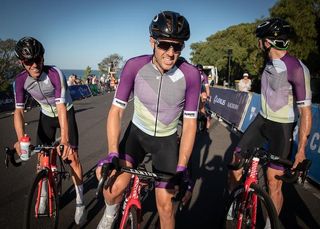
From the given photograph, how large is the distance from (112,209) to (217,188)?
298 cm

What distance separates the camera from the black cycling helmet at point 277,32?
3510 mm

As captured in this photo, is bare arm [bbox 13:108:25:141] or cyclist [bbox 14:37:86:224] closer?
cyclist [bbox 14:37:86:224]

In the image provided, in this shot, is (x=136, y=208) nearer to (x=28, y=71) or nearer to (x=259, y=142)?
(x=259, y=142)

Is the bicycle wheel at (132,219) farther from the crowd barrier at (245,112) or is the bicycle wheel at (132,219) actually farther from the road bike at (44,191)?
the crowd barrier at (245,112)

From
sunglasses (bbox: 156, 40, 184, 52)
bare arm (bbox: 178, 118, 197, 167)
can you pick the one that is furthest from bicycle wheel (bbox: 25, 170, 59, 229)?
sunglasses (bbox: 156, 40, 184, 52)

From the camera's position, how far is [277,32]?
351 centimetres

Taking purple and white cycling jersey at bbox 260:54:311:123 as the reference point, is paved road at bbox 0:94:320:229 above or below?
below

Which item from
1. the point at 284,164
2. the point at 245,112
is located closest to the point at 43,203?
the point at 284,164

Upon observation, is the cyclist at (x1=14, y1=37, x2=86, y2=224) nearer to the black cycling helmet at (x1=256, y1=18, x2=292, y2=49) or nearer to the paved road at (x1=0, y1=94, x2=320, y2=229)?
the paved road at (x1=0, y1=94, x2=320, y2=229)

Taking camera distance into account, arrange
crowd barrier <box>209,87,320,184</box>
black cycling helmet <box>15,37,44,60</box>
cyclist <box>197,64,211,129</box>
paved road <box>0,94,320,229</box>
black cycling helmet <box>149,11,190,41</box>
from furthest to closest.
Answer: cyclist <box>197,64,211,129</box>, crowd barrier <box>209,87,320,184</box>, paved road <box>0,94,320,229</box>, black cycling helmet <box>15,37,44,60</box>, black cycling helmet <box>149,11,190,41</box>

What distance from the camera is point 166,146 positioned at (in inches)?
120

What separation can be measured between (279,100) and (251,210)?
55.4 inches

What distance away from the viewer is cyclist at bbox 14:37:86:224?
3.54 m

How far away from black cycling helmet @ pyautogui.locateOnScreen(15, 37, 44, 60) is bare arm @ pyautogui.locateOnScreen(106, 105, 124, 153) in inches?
55.9
